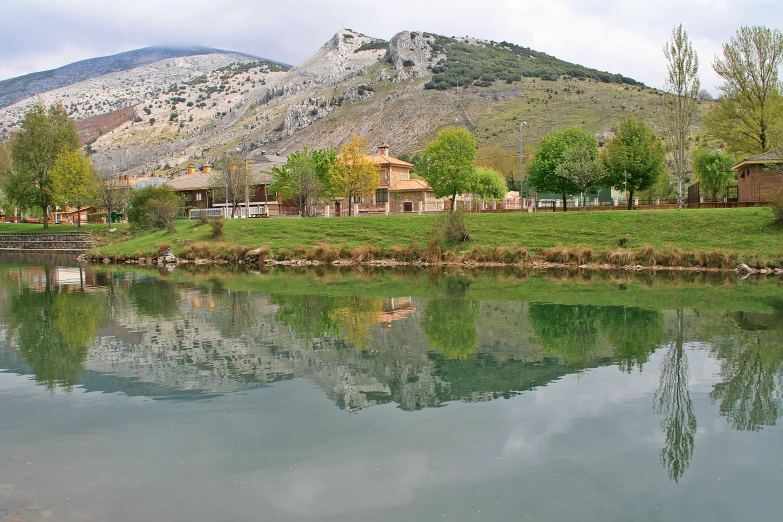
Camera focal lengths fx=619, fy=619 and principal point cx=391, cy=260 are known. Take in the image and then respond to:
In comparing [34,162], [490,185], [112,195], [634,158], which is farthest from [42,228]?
[634,158]

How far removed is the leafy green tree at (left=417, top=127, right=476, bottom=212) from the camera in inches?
2313

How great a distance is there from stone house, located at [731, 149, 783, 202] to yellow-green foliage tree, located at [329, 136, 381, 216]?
1296 inches

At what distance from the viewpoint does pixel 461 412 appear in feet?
37.5

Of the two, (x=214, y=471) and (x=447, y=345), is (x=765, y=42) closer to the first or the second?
(x=447, y=345)

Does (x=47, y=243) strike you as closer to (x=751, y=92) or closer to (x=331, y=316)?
(x=331, y=316)

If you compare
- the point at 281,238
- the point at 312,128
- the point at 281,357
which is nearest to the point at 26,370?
the point at 281,357

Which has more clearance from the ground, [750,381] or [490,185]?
[490,185]

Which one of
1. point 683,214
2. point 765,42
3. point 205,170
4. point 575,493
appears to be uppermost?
point 765,42

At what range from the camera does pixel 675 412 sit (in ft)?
37.8

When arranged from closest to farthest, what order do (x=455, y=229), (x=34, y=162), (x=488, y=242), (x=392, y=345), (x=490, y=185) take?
(x=392, y=345), (x=488, y=242), (x=455, y=229), (x=34, y=162), (x=490, y=185)

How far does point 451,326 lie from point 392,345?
3.53 meters

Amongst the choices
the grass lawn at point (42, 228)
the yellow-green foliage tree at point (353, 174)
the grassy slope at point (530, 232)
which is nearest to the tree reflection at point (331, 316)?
the grassy slope at point (530, 232)

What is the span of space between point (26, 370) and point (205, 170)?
8007cm

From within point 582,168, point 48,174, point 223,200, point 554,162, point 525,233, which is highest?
point 48,174
